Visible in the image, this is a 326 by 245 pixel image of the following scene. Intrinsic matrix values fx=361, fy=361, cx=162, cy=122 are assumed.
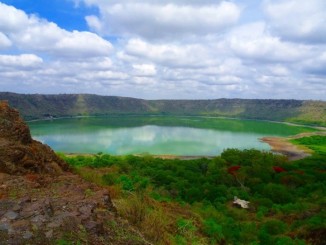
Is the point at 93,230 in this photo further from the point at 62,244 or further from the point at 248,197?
the point at 248,197

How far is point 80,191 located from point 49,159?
5094mm

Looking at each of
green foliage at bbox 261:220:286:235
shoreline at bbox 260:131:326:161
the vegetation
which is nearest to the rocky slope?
the vegetation

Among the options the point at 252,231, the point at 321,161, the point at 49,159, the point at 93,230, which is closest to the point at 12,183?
the point at 93,230

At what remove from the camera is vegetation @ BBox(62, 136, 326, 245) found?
10.8 metres

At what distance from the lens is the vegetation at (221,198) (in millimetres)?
10773

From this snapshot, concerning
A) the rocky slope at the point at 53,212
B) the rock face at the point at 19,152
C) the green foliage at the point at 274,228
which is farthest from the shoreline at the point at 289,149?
the rocky slope at the point at 53,212

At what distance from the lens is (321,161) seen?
5906cm

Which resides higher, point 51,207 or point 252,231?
point 51,207

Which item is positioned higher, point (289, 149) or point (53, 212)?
point (53, 212)

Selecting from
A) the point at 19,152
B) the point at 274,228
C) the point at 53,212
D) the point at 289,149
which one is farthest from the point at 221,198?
the point at 289,149

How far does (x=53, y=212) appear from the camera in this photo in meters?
7.60

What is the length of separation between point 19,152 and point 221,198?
26.4 metres

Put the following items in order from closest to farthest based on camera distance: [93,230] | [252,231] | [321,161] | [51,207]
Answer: [93,230], [51,207], [252,231], [321,161]

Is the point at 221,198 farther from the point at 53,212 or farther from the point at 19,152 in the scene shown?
the point at 53,212
